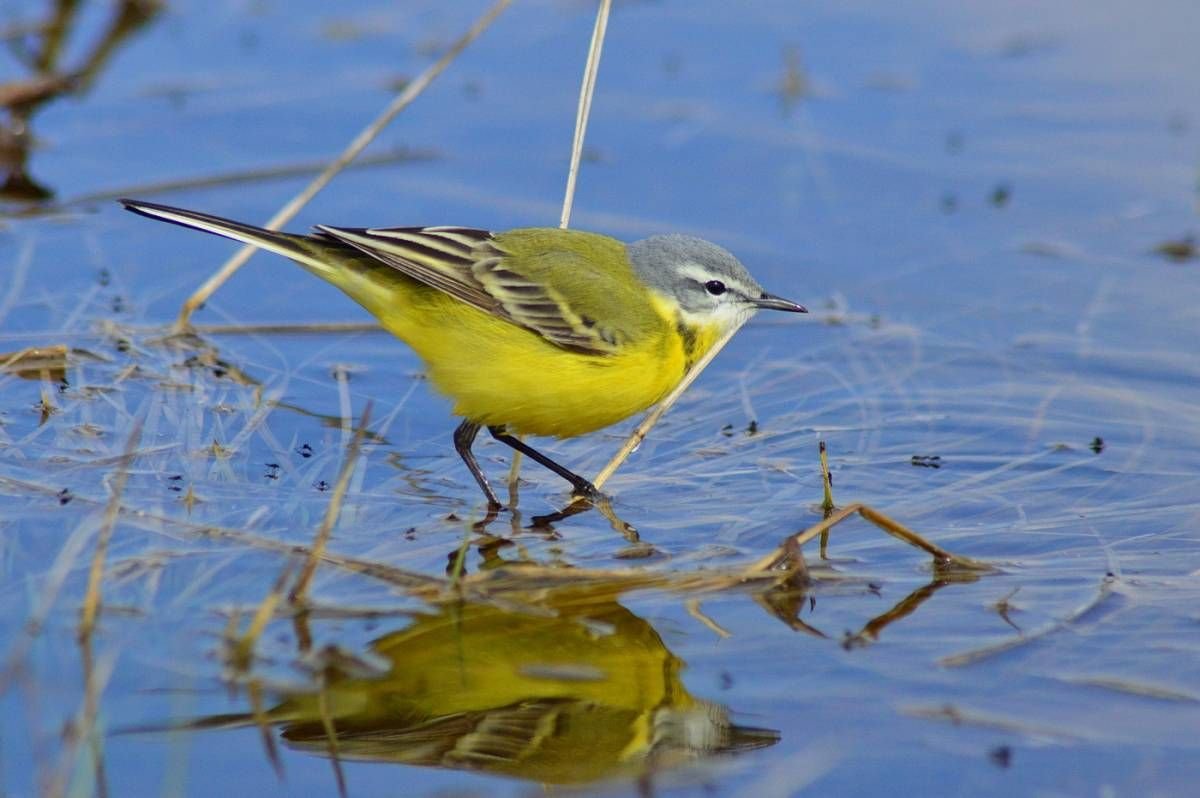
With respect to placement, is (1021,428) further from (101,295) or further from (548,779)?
(101,295)

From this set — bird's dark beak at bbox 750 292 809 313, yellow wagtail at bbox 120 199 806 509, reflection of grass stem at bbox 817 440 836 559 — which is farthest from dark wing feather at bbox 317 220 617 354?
reflection of grass stem at bbox 817 440 836 559

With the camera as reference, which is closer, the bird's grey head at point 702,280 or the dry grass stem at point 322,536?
the dry grass stem at point 322,536

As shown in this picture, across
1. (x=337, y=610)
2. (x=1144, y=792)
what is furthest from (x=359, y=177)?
(x=1144, y=792)

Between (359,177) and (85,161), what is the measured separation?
1923mm

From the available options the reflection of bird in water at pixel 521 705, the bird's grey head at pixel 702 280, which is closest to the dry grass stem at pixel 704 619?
the reflection of bird in water at pixel 521 705

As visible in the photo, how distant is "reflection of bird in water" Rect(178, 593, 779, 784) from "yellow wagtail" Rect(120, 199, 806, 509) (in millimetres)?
1505

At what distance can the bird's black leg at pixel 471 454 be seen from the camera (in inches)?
282

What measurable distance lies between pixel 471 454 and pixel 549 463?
0.38m

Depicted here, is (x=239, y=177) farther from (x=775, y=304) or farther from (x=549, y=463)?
(x=775, y=304)

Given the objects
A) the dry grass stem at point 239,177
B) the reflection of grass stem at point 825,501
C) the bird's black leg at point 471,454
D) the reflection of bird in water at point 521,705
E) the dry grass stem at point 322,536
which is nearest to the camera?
the reflection of bird in water at point 521,705

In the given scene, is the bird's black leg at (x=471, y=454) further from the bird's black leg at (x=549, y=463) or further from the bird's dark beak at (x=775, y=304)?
the bird's dark beak at (x=775, y=304)

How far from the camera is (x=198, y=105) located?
11953mm

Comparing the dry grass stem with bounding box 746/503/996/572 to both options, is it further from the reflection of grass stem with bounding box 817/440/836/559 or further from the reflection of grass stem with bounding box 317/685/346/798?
the reflection of grass stem with bounding box 317/685/346/798

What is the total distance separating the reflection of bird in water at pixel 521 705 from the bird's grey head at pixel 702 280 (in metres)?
2.29
